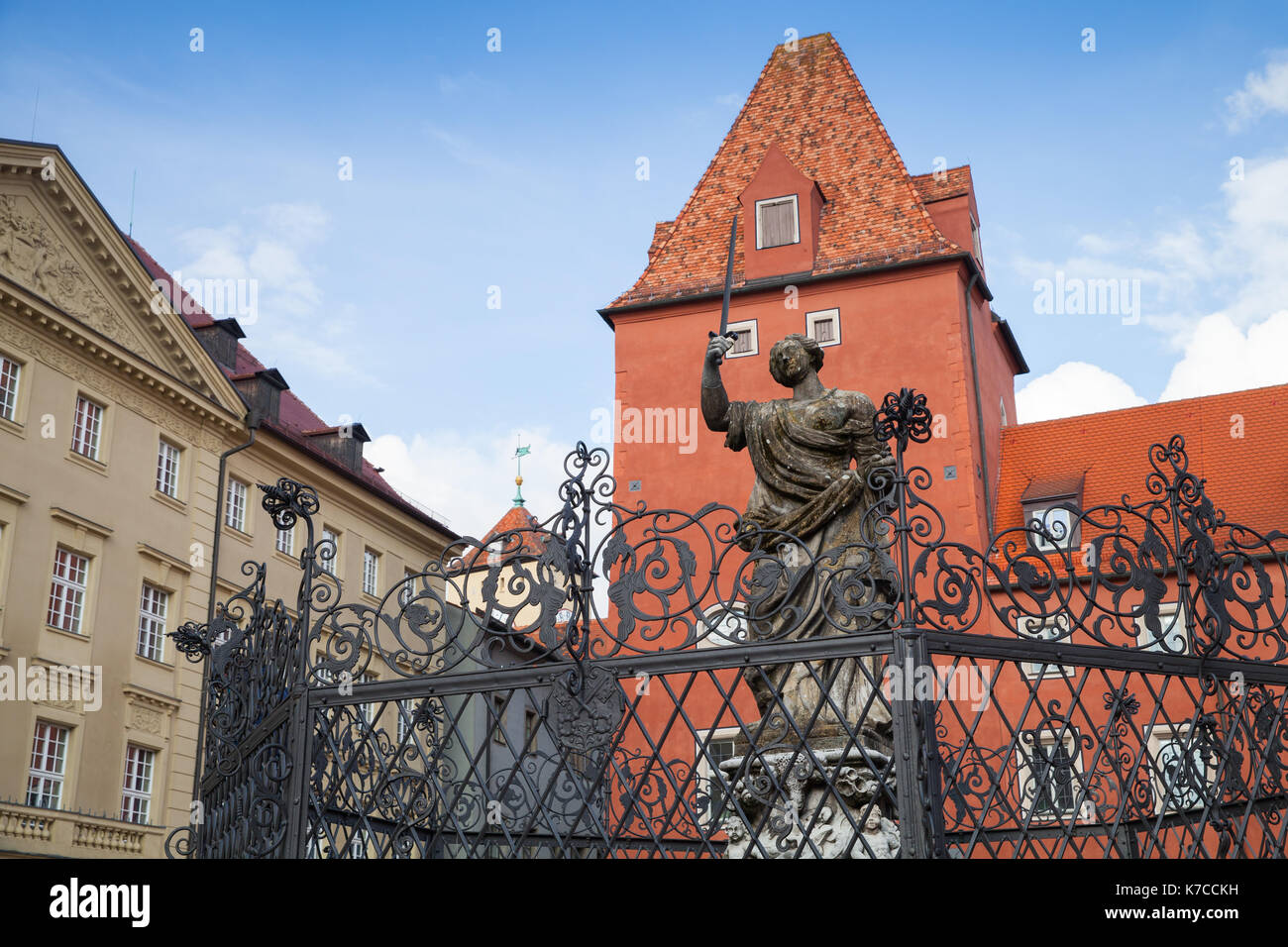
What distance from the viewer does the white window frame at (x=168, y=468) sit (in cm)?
2914

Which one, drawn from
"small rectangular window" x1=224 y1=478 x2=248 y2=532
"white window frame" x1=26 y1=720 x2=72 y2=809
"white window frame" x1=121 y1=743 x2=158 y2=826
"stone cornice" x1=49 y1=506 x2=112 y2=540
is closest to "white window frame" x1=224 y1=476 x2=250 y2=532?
"small rectangular window" x1=224 y1=478 x2=248 y2=532

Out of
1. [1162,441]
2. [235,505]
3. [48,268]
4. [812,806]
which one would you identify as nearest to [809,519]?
[812,806]

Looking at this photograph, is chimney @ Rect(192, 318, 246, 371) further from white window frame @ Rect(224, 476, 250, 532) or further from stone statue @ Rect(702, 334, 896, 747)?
stone statue @ Rect(702, 334, 896, 747)

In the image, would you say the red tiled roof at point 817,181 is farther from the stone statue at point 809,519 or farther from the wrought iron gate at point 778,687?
the wrought iron gate at point 778,687

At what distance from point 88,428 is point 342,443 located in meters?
8.79

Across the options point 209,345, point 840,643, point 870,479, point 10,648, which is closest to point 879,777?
point 840,643

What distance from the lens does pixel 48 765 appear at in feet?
79.9

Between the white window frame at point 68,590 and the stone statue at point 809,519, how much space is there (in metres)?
20.7

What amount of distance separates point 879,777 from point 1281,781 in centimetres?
253

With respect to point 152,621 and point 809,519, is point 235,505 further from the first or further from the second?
point 809,519

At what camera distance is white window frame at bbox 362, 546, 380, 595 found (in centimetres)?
3500

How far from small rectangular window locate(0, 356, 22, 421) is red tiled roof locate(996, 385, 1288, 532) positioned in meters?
19.5
